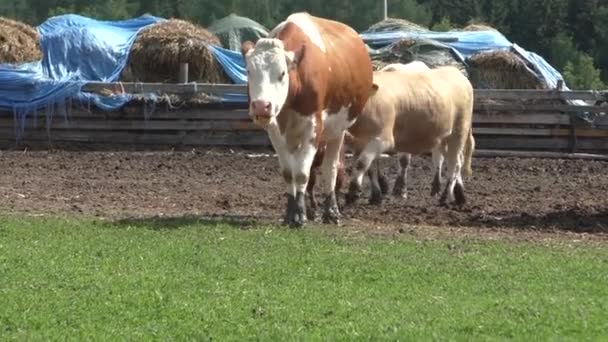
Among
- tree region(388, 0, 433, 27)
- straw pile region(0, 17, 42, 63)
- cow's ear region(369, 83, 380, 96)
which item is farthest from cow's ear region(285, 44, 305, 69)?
tree region(388, 0, 433, 27)

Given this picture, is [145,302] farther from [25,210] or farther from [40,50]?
[40,50]

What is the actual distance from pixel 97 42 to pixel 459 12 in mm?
38652

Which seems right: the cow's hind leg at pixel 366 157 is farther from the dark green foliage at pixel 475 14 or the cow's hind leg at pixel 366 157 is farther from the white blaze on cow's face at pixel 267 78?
the dark green foliage at pixel 475 14

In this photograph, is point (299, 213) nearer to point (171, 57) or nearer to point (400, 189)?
point (400, 189)

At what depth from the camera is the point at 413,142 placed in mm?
16859

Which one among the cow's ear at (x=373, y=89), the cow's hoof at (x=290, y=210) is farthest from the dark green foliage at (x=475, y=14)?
the cow's hoof at (x=290, y=210)

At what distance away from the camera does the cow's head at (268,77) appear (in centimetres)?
1352

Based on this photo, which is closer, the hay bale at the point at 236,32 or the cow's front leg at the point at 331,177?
the cow's front leg at the point at 331,177

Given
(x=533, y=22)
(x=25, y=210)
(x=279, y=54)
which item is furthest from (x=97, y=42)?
(x=533, y=22)

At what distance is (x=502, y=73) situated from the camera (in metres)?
27.7

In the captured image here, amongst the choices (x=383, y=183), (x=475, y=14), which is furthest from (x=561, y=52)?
(x=383, y=183)

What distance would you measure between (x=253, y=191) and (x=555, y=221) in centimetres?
464

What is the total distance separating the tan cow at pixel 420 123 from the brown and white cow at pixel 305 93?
52 cm

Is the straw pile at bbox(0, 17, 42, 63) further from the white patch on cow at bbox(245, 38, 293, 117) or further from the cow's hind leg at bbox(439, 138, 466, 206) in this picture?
the white patch on cow at bbox(245, 38, 293, 117)
